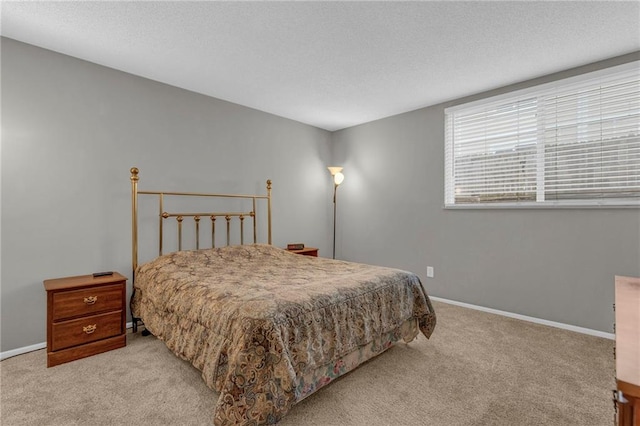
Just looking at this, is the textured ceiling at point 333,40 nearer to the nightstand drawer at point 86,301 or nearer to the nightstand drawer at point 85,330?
the nightstand drawer at point 86,301

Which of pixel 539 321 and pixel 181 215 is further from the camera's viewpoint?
pixel 181 215

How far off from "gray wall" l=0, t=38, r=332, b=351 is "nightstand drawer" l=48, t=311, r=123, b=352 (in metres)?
0.51

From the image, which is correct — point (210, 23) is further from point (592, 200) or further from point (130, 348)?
point (592, 200)

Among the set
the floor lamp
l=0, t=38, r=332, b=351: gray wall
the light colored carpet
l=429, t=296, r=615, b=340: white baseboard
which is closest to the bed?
the light colored carpet

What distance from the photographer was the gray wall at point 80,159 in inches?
93.4

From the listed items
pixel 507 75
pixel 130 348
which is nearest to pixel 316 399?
pixel 130 348

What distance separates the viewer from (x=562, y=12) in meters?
2.02

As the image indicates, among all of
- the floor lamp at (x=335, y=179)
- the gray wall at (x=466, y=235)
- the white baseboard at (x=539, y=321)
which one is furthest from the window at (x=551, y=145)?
the floor lamp at (x=335, y=179)

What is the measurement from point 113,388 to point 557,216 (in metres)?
3.83

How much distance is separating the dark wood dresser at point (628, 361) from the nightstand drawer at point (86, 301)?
2870 millimetres

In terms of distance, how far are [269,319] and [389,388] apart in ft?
3.16

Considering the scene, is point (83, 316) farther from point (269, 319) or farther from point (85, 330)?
point (269, 319)

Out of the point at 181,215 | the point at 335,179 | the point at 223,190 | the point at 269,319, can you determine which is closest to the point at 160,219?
the point at 181,215

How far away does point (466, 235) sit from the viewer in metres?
3.52
